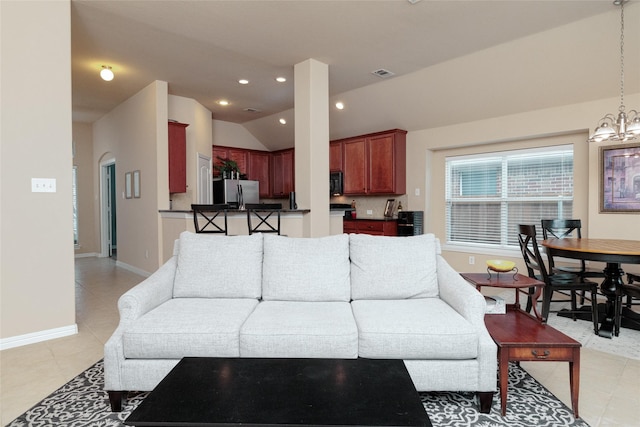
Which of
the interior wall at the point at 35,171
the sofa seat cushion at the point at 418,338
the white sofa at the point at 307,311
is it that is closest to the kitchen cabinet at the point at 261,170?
the interior wall at the point at 35,171

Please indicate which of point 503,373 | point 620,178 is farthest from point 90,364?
point 620,178

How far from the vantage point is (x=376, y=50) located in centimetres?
431

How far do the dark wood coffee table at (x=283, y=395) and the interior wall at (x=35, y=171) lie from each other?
7.36 feet

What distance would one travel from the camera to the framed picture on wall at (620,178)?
4051 mm

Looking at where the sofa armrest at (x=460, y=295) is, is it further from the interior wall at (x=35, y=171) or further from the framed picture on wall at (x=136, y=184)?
the framed picture on wall at (x=136, y=184)

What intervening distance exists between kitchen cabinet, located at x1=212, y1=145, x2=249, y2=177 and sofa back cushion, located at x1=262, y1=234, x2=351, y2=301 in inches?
200

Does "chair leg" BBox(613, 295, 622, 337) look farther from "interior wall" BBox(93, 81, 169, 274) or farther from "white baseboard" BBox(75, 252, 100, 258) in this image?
"white baseboard" BBox(75, 252, 100, 258)

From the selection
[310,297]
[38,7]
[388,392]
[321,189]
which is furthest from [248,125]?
[388,392]

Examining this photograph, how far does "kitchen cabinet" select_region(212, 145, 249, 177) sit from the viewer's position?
7.52 metres

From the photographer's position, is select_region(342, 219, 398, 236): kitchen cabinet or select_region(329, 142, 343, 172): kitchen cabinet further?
select_region(329, 142, 343, 172): kitchen cabinet

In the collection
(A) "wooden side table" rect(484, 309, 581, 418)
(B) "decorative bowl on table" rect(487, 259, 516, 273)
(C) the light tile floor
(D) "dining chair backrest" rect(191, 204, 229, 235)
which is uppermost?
(D) "dining chair backrest" rect(191, 204, 229, 235)

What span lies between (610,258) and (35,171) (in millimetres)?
4726

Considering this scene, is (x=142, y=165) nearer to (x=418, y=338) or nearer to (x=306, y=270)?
(x=306, y=270)

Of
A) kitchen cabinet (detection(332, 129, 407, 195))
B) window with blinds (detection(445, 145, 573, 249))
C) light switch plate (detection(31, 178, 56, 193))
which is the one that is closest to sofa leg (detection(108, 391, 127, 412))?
light switch plate (detection(31, 178, 56, 193))
